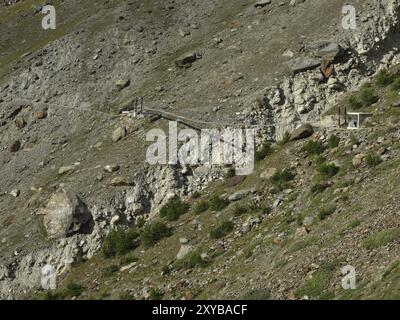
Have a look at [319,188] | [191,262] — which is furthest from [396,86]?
[191,262]

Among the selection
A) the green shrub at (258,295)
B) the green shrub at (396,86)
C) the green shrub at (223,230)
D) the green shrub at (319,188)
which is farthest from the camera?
the green shrub at (396,86)

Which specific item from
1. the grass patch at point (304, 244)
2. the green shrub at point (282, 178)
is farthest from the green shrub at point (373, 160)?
the grass patch at point (304, 244)

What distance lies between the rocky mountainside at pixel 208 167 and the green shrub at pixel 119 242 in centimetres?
7

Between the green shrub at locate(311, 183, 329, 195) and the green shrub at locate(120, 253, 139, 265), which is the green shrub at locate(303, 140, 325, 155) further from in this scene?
the green shrub at locate(120, 253, 139, 265)

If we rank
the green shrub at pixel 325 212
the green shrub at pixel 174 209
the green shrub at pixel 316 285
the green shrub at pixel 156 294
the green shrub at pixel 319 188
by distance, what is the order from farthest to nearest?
1. the green shrub at pixel 174 209
2. the green shrub at pixel 319 188
3. the green shrub at pixel 156 294
4. the green shrub at pixel 325 212
5. the green shrub at pixel 316 285

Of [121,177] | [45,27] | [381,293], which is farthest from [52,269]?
[45,27]

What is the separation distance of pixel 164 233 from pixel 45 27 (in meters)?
32.1

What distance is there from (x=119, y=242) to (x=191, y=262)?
464 cm

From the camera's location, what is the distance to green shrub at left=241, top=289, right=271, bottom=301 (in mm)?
20391

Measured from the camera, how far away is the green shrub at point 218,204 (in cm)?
2872

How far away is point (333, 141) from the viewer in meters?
29.1

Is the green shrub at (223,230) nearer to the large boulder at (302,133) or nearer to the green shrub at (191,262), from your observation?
the green shrub at (191,262)

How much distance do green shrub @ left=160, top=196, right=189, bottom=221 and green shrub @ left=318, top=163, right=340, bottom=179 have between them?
21.1 feet

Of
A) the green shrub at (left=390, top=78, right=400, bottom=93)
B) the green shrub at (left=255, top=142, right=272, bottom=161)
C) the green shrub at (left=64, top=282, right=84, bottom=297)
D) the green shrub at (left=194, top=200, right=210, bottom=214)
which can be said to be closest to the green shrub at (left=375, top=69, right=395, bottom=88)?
the green shrub at (left=390, top=78, right=400, bottom=93)
